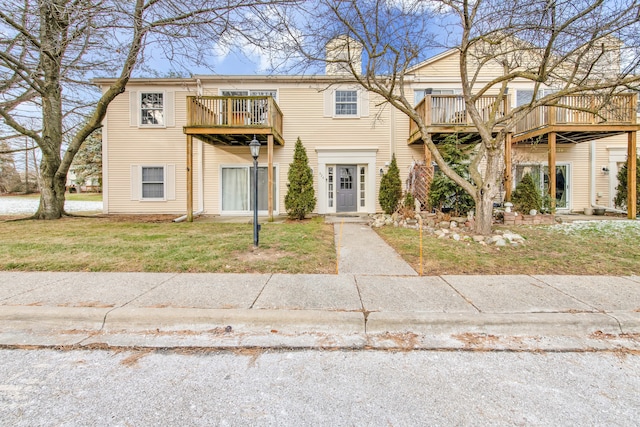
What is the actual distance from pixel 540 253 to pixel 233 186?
10140 mm

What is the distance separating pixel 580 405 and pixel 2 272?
666 centimetres

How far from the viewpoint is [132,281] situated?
4.01 metres

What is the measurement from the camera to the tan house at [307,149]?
11695 millimetres

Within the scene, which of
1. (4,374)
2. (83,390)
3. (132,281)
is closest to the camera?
(83,390)

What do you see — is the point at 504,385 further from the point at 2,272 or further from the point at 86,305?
the point at 2,272

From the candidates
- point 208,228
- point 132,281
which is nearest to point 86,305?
point 132,281

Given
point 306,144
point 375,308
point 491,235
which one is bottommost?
point 375,308

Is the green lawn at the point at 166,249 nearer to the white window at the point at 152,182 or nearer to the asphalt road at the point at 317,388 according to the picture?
the asphalt road at the point at 317,388

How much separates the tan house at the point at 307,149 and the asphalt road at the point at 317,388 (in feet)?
30.9

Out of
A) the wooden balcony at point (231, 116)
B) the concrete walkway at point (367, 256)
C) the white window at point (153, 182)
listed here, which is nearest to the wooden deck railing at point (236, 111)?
the wooden balcony at point (231, 116)

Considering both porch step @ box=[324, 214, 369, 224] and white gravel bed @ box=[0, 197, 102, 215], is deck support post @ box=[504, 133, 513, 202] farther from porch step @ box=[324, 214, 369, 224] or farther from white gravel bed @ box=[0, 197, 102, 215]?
white gravel bed @ box=[0, 197, 102, 215]

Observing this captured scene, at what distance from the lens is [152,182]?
12016 mm

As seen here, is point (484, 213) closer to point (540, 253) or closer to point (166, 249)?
point (540, 253)

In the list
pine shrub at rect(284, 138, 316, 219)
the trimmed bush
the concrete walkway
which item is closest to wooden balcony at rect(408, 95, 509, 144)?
pine shrub at rect(284, 138, 316, 219)
